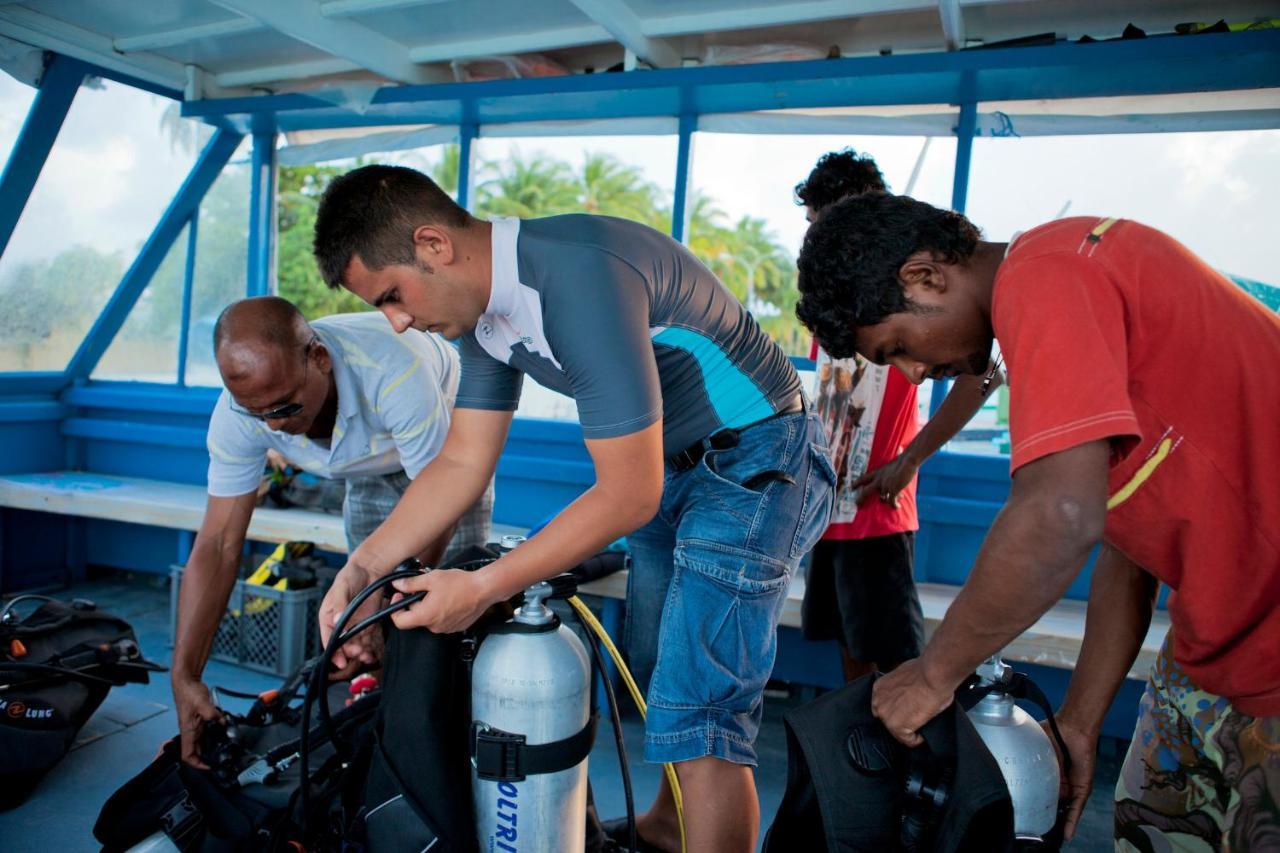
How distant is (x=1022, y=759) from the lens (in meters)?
1.33

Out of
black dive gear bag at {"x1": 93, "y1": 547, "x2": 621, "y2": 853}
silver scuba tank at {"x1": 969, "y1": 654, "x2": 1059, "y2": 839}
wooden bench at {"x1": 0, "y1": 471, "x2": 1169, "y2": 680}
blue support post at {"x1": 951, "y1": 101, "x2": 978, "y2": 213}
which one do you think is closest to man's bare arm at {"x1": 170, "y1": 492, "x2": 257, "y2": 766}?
black dive gear bag at {"x1": 93, "y1": 547, "x2": 621, "y2": 853}

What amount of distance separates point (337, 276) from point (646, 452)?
72 cm

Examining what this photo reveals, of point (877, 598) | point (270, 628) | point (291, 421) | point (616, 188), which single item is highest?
point (616, 188)

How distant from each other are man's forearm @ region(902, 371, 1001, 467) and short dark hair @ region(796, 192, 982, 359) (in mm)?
1389

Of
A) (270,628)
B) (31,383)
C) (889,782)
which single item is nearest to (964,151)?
(889,782)

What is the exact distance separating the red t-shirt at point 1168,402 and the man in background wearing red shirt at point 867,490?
1.39 m

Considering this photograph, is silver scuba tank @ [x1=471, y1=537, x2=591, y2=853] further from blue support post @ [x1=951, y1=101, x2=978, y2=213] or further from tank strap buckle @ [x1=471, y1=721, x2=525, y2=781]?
blue support post @ [x1=951, y1=101, x2=978, y2=213]

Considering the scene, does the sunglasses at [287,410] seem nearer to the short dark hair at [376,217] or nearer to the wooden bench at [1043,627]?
the short dark hair at [376,217]

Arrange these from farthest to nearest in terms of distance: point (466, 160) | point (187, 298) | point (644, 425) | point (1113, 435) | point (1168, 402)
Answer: point (187, 298), point (466, 160), point (644, 425), point (1168, 402), point (1113, 435)

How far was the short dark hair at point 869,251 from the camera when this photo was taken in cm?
136

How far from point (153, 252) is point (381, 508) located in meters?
3.64

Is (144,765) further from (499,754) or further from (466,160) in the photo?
(466,160)

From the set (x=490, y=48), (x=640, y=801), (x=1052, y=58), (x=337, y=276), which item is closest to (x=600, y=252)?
(x=337, y=276)

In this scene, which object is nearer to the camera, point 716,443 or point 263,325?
point 716,443
